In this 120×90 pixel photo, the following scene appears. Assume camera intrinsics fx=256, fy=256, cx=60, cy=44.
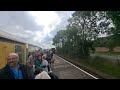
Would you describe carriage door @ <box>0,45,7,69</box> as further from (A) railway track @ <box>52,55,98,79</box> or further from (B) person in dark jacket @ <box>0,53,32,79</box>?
(A) railway track @ <box>52,55,98,79</box>

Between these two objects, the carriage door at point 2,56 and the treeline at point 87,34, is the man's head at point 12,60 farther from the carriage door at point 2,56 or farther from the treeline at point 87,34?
the treeline at point 87,34

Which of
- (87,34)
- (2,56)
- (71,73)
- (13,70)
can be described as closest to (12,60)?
(13,70)

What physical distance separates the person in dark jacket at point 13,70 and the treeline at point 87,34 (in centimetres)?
662

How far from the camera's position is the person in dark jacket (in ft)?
11.2

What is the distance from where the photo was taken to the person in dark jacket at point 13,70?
342 cm

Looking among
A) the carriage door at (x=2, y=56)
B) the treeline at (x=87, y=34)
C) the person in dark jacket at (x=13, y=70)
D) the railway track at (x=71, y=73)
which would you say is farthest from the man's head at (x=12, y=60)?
the treeline at (x=87, y=34)

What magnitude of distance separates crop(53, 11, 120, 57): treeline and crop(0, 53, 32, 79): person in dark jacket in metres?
6.62

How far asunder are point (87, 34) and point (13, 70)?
469 inches

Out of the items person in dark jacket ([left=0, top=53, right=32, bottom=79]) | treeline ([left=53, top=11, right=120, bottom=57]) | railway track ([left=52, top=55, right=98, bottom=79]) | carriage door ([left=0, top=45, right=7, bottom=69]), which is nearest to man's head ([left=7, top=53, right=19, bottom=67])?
person in dark jacket ([left=0, top=53, right=32, bottom=79])

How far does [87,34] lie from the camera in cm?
1511
